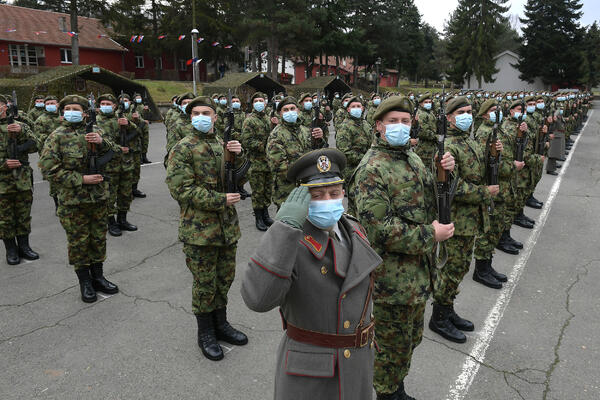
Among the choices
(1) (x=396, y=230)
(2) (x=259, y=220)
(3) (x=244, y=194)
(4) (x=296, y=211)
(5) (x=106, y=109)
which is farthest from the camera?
(3) (x=244, y=194)

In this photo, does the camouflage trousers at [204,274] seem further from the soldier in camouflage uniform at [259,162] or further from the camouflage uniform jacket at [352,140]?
the camouflage uniform jacket at [352,140]

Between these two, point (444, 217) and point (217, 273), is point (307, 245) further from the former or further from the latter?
point (217, 273)

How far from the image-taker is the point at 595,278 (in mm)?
6125

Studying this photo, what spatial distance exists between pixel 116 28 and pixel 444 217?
4221 centimetres

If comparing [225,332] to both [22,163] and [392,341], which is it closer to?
[392,341]

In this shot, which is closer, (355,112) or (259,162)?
(355,112)

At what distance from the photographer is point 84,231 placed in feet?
17.0

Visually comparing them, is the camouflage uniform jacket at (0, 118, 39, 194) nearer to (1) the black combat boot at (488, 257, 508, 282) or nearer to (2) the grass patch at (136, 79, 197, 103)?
(1) the black combat boot at (488, 257, 508, 282)

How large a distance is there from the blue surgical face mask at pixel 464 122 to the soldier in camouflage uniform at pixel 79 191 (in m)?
4.15

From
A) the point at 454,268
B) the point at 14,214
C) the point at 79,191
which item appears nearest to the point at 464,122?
the point at 454,268

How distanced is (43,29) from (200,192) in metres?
45.6

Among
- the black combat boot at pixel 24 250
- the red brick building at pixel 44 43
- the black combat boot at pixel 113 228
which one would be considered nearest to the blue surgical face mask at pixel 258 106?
the black combat boot at pixel 113 228

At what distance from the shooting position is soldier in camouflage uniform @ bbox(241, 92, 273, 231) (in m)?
8.31

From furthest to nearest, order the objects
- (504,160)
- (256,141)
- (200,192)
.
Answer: (256,141) → (504,160) → (200,192)
